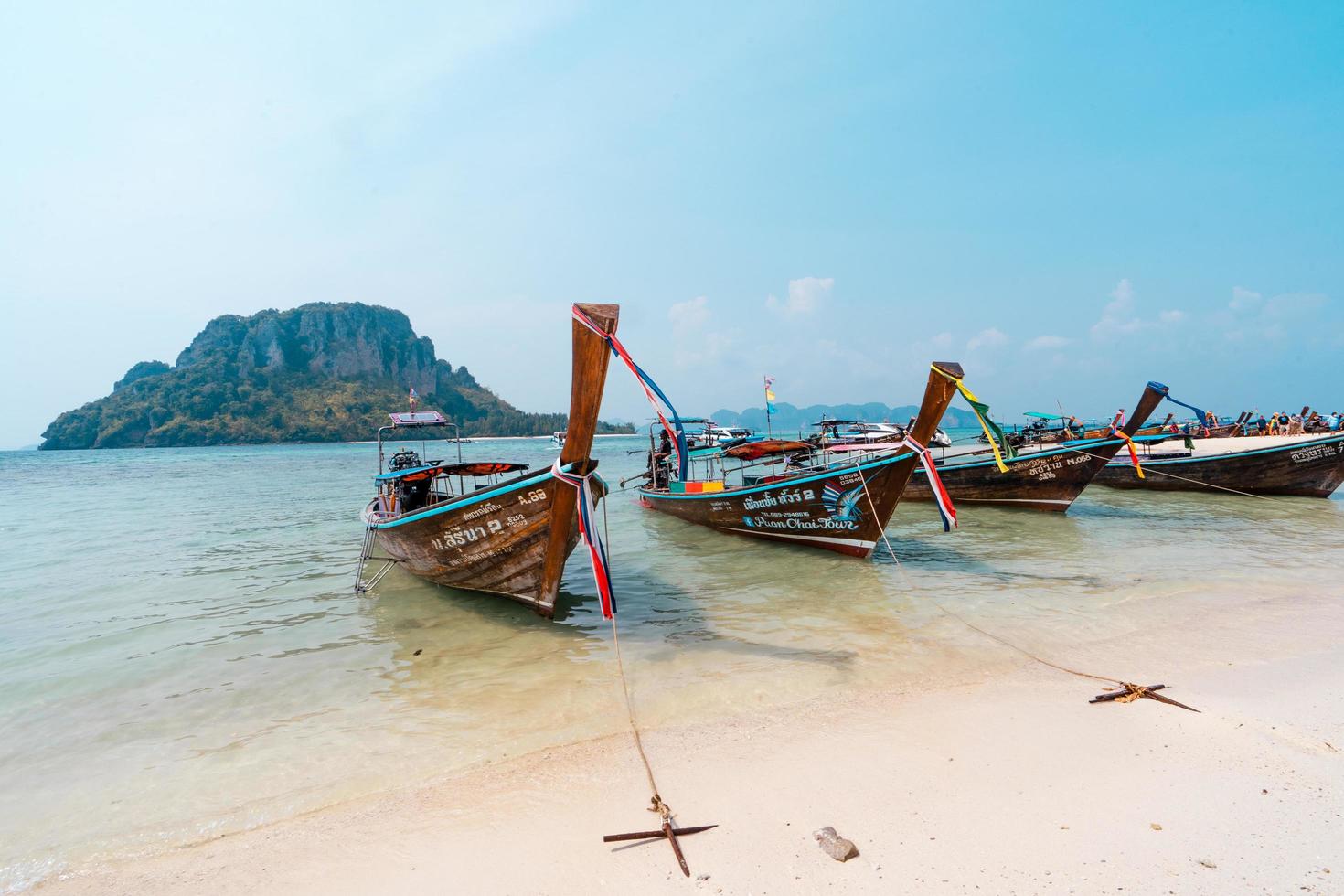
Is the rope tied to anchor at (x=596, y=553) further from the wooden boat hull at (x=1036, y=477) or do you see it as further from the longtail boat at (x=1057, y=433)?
the longtail boat at (x=1057, y=433)

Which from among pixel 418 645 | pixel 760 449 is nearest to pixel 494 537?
pixel 418 645

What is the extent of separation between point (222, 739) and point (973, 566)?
1120 centimetres

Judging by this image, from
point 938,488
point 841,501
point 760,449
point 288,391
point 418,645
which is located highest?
point 288,391

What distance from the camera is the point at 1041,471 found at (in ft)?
56.4

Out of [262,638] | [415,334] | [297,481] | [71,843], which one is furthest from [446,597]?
[415,334]

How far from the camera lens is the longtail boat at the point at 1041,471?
621 inches

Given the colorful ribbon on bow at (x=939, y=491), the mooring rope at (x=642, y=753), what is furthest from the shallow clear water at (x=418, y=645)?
the colorful ribbon on bow at (x=939, y=491)

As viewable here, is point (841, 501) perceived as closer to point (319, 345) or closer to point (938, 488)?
point (938, 488)

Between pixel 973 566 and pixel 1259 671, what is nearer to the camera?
pixel 1259 671

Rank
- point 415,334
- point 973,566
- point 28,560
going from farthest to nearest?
point 415,334 < point 28,560 < point 973,566

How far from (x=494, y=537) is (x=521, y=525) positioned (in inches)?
23.8

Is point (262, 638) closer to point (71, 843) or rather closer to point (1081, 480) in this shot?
point (71, 843)

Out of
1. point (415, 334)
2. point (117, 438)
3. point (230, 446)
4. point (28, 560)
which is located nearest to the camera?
point (28, 560)

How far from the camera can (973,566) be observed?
437 inches
